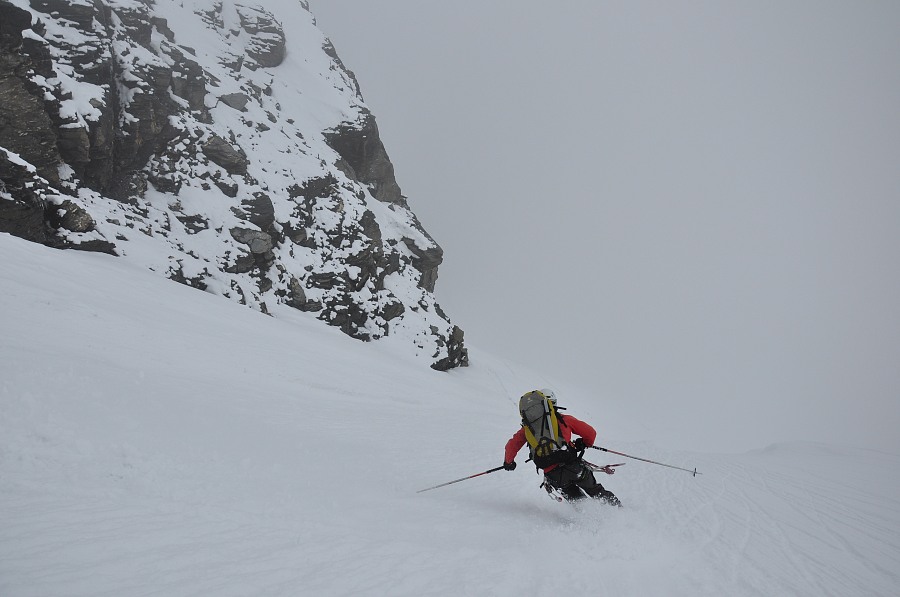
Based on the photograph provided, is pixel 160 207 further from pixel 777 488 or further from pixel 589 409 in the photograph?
pixel 589 409

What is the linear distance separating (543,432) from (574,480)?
806 mm

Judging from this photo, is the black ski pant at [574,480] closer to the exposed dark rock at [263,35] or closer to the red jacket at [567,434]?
the red jacket at [567,434]

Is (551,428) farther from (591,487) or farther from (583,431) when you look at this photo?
(591,487)

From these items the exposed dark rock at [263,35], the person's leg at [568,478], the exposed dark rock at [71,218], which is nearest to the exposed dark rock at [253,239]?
the exposed dark rock at [71,218]

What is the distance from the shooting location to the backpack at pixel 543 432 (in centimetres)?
582

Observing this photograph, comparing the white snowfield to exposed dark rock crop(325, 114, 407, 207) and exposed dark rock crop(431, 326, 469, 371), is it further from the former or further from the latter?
exposed dark rock crop(325, 114, 407, 207)

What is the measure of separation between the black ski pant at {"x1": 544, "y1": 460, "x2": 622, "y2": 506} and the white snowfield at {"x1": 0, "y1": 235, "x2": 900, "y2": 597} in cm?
22

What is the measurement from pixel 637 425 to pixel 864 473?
3384 cm

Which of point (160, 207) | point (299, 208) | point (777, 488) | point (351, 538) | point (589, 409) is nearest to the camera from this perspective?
point (351, 538)

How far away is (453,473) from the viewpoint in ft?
26.9

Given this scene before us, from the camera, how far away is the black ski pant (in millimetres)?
5844

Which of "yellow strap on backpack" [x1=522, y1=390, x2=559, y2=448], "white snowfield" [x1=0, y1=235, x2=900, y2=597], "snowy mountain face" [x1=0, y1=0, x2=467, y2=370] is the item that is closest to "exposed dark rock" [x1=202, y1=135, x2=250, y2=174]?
"snowy mountain face" [x1=0, y1=0, x2=467, y2=370]

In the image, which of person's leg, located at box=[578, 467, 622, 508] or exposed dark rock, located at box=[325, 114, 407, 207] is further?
exposed dark rock, located at box=[325, 114, 407, 207]

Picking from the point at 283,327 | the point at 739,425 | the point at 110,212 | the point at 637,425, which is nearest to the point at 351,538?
the point at 283,327
